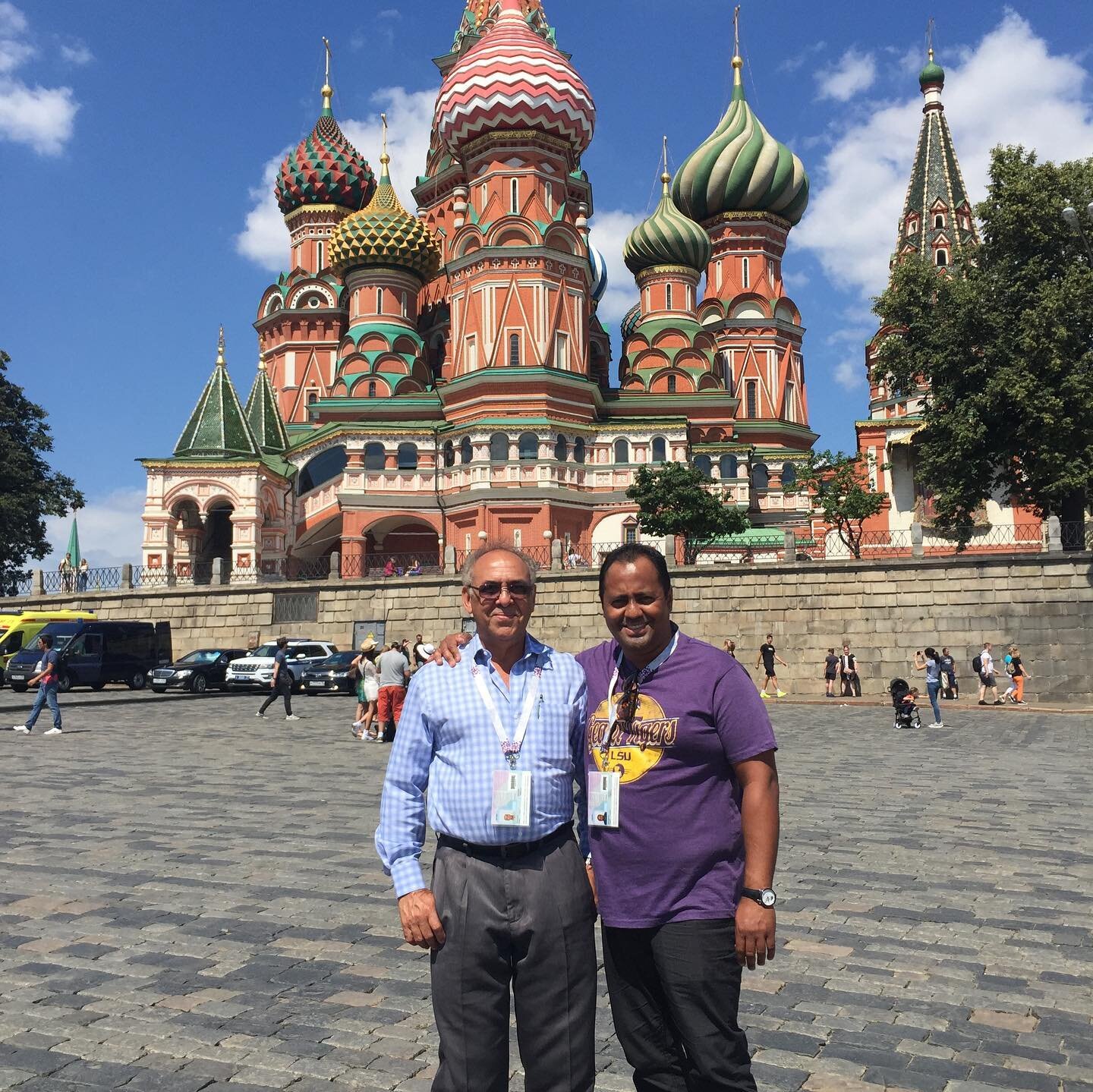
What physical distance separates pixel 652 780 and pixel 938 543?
36007 mm

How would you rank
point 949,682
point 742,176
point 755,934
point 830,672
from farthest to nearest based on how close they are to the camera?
point 742,176
point 830,672
point 949,682
point 755,934

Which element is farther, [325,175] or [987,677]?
[325,175]

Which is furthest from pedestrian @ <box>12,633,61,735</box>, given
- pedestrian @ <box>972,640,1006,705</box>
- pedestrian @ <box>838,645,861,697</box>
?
pedestrian @ <box>972,640,1006,705</box>

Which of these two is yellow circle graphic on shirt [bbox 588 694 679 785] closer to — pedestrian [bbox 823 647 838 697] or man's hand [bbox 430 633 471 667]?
man's hand [bbox 430 633 471 667]

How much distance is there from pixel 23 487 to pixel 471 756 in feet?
144

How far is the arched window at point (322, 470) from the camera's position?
4175cm

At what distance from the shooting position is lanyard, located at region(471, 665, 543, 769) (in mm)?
3158

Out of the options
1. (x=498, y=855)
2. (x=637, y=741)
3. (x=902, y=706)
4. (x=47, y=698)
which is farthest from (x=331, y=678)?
(x=637, y=741)

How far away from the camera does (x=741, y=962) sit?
3.04m

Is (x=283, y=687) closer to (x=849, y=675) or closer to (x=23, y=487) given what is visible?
(x=849, y=675)

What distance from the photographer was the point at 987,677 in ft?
75.9

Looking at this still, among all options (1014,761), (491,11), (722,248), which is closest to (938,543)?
(722,248)

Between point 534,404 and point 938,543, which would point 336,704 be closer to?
point 534,404

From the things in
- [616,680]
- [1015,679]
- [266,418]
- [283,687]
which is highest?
[266,418]
